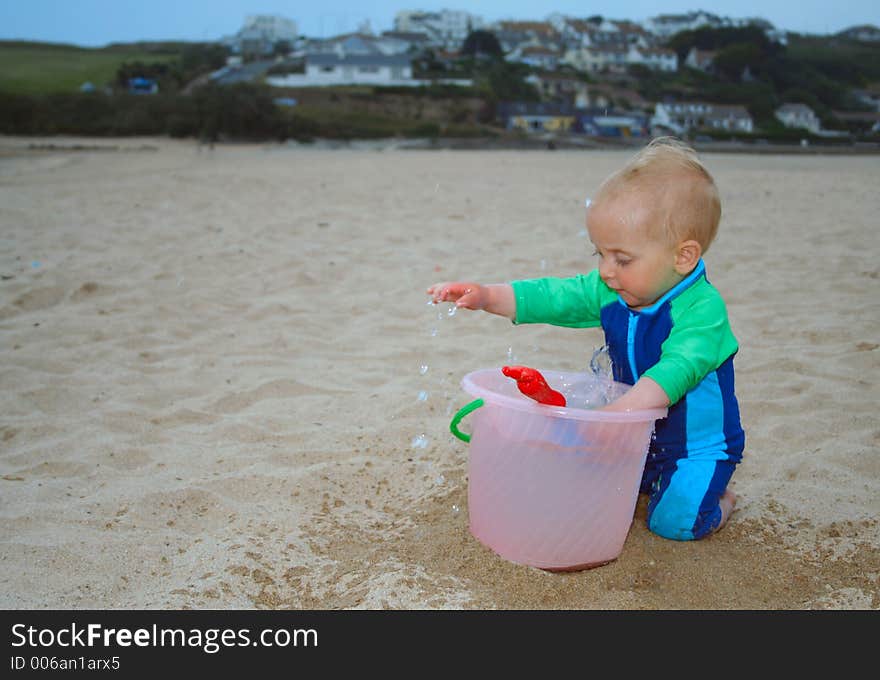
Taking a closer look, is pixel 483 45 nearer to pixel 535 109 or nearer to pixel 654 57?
pixel 535 109

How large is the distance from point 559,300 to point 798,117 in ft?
32.3

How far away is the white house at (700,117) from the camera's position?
1221 centimetres

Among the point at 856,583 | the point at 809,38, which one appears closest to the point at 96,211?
the point at 856,583

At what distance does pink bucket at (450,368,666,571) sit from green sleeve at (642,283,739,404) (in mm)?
101

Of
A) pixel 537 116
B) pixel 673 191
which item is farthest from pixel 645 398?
pixel 537 116

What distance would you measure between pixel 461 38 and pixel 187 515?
34.7 meters

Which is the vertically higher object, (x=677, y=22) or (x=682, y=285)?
(x=677, y=22)

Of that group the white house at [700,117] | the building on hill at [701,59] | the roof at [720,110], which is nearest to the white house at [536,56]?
the building on hill at [701,59]

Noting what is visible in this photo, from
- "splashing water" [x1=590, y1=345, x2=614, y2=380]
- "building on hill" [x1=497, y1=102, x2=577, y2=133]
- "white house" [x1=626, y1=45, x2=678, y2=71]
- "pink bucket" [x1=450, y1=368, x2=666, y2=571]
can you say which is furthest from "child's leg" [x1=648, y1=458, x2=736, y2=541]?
"building on hill" [x1=497, y1=102, x2=577, y2=133]

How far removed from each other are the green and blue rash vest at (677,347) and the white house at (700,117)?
11.0 m

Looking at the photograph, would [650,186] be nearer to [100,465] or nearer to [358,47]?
[100,465]

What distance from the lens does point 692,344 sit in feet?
6.55

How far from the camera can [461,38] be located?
3422 cm
